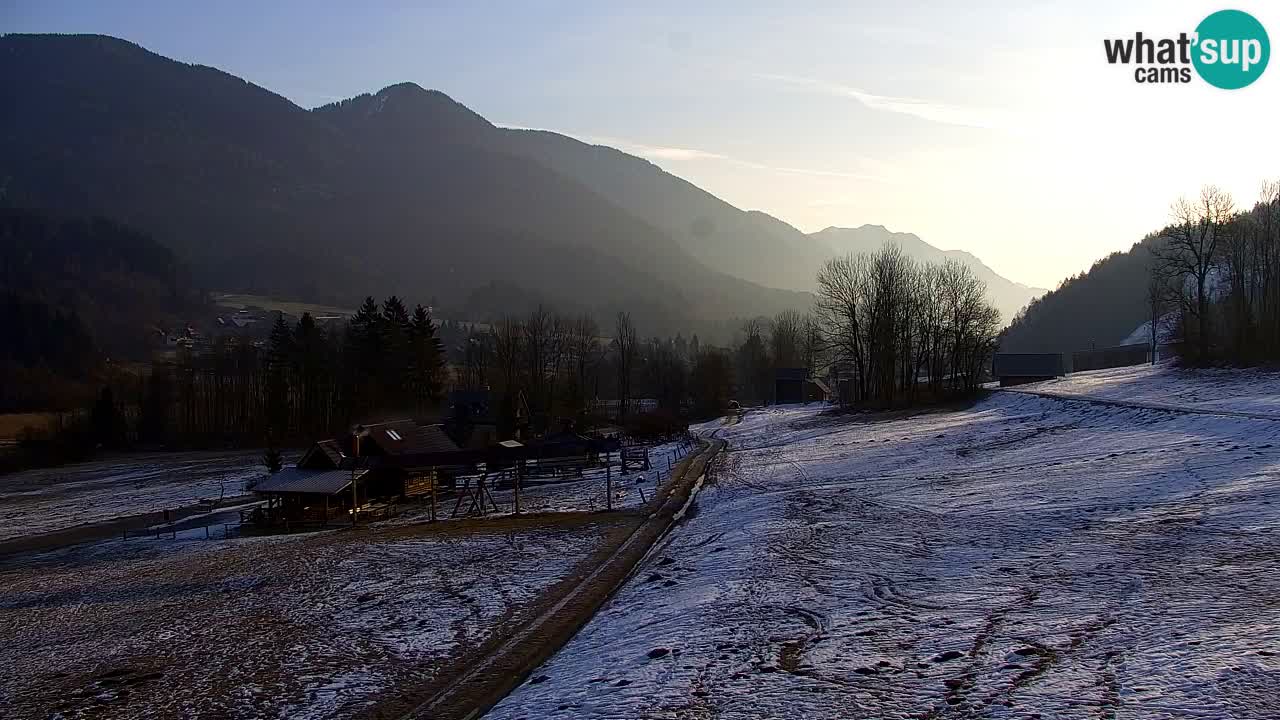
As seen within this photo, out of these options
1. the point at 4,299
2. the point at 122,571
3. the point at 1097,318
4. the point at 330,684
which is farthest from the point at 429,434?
the point at 1097,318

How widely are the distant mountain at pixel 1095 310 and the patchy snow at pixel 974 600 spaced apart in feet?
505

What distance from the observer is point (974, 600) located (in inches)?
615

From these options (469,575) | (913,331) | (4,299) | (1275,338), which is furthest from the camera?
(4,299)

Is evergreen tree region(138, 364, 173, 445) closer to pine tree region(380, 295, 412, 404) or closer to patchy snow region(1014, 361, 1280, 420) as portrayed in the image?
pine tree region(380, 295, 412, 404)

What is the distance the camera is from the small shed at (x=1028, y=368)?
84.1 meters

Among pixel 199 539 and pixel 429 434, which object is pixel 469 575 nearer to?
pixel 199 539

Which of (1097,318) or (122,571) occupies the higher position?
(1097,318)

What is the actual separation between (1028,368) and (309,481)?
73222mm

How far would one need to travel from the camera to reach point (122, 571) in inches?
1248

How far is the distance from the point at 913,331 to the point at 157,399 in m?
102

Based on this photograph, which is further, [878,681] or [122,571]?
[122,571]

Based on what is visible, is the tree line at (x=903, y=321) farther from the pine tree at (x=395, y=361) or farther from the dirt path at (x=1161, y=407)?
the pine tree at (x=395, y=361)

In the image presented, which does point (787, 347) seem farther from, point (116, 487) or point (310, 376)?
point (116, 487)

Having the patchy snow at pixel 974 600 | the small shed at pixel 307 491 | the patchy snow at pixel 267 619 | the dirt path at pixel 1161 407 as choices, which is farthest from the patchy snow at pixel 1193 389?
the small shed at pixel 307 491
